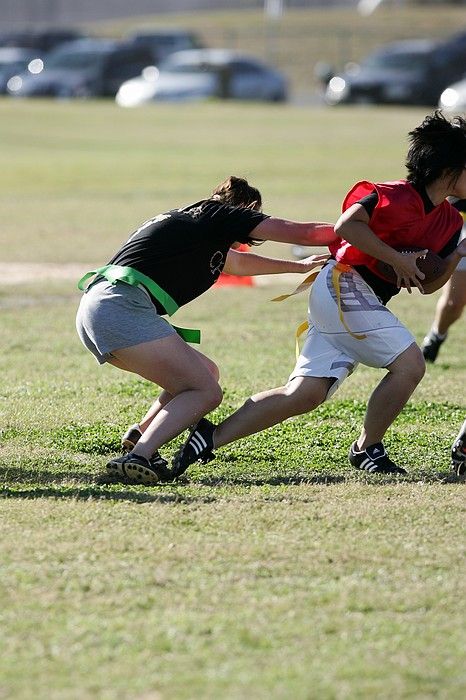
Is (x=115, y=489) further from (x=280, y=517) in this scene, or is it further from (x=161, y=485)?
(x=280, y=517)

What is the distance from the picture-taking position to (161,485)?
5.93 m

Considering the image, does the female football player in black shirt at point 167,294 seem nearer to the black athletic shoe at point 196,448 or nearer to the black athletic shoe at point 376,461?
the black athletic shoe at point 196,448

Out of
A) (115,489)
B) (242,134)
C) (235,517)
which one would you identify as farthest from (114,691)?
(242,134)

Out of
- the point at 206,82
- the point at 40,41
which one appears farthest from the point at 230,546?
the point at 40,41

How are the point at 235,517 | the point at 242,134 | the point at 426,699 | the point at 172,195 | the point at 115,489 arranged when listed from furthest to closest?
the point at 242,134 → the point at 172,195 → the point at 115,489 → the point at 235,517 → the point at 426,699

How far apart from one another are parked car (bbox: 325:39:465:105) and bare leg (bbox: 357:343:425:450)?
33125 mm

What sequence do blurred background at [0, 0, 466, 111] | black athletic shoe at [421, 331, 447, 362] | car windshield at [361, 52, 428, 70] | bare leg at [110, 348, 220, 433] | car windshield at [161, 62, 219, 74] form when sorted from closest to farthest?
bare leg at [110, 348, 220, 433] < black athletic shoe at [421, 331, 447, 362] < car windshield at [361, 52, 428, 70] < blurred background at [0, 0, 466, 111] < car windshield at [161, 62, 219, 74]

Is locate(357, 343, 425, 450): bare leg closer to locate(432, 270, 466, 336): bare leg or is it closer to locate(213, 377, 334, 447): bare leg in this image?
locate(213, 377, 334, 447): bare leg

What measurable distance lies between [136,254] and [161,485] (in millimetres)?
1055

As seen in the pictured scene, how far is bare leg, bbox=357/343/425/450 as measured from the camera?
605cm

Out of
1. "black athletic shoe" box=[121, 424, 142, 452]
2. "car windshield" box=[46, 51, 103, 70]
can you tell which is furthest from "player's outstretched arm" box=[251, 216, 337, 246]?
"car windshield" box=[46, 51, 103, 70]

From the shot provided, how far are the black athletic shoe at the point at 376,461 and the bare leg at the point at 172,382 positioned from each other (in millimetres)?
775

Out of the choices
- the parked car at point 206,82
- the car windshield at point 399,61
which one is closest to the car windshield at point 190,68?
the parked car at point 206,82

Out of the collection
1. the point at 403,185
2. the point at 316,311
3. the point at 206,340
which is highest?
the point at 403,185
